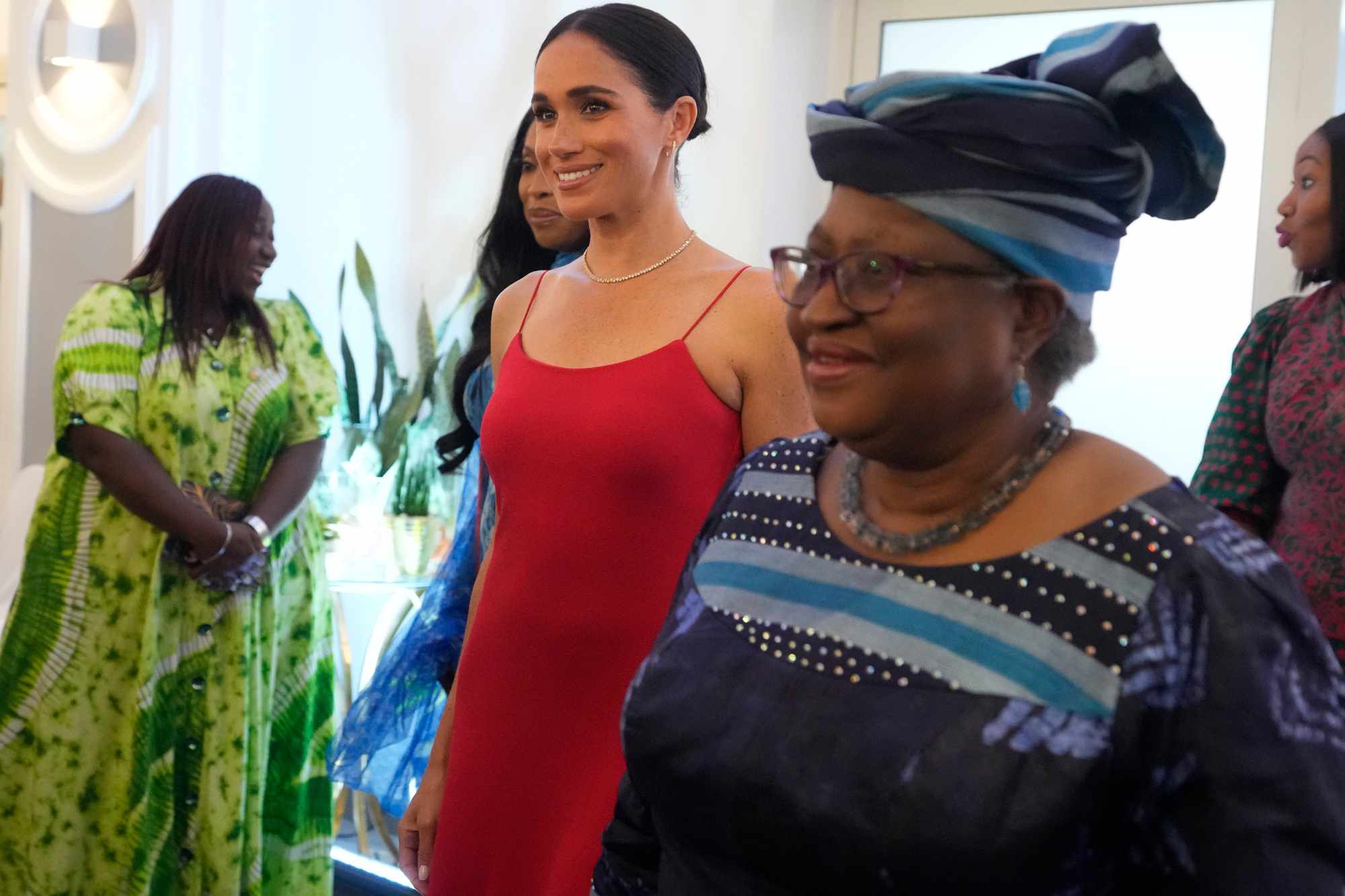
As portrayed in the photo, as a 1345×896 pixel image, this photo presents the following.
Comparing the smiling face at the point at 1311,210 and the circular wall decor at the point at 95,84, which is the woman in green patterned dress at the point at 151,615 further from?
the smiling face at the point at 1311,210

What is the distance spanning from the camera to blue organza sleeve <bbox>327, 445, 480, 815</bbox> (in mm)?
2119

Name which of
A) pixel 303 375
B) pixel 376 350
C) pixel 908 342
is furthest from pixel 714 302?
pixel 376 350

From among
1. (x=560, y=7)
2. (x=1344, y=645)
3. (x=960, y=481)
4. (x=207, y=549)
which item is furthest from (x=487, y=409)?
(x=560, y=7)

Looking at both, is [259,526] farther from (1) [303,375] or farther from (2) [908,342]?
(2) [908,342]

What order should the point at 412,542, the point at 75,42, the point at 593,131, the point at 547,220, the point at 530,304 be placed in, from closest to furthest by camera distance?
1. the point at 593,131
2. the point at 530,304
3. the point at 547,220
4. the point at 412,542
5. the point at 75,42

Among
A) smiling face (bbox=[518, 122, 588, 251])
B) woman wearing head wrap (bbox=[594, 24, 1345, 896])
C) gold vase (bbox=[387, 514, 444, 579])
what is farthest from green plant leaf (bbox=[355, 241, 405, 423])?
woman wearing head wrap (bbox=[594, 24, 1345, 896])

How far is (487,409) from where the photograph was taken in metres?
1.78

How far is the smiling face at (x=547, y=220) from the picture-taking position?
2.36m

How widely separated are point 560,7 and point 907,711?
363cm

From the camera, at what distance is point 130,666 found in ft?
10.6

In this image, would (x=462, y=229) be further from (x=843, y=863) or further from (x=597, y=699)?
(x=843, y=863)

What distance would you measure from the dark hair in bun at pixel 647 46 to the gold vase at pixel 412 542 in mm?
2301

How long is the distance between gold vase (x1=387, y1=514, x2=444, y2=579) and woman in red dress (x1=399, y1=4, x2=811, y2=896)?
2155mm

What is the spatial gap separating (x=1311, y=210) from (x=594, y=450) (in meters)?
1.38
